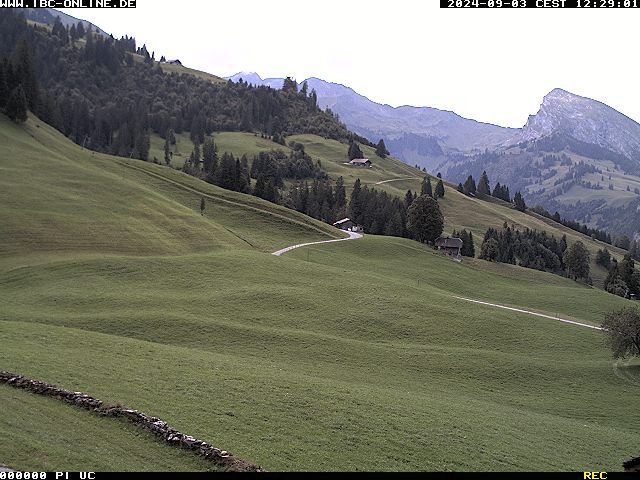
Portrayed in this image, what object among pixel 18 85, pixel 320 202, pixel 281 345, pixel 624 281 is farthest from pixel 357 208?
pixel 281 345

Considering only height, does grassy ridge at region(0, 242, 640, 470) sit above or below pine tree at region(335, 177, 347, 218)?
below

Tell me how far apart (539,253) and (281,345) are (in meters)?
145

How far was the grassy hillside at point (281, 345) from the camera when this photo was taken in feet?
77.7

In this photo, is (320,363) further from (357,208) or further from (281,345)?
(357,208)

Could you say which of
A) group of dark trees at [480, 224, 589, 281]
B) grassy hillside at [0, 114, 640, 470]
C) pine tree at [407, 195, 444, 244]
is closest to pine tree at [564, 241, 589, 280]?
group of dark trees at [480, 224, 589, 281]

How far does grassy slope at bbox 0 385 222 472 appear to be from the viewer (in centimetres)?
1698

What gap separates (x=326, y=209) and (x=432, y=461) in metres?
136

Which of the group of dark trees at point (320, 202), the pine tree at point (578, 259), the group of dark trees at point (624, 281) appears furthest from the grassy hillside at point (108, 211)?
the group of dark trees at point (624, 281)

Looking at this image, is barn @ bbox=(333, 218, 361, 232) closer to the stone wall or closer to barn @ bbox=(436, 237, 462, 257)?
barn @ bbox=(436, 237, 462, 257)

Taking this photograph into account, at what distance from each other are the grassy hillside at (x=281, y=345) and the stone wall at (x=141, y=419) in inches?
33.6

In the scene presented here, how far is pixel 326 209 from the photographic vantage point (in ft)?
513

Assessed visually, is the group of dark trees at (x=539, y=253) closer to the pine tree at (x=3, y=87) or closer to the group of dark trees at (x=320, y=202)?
the group of dark trees at (x=320, y=202)

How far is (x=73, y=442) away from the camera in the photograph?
18.5 m

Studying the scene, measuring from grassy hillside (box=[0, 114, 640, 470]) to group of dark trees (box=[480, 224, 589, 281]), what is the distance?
1600 inches
